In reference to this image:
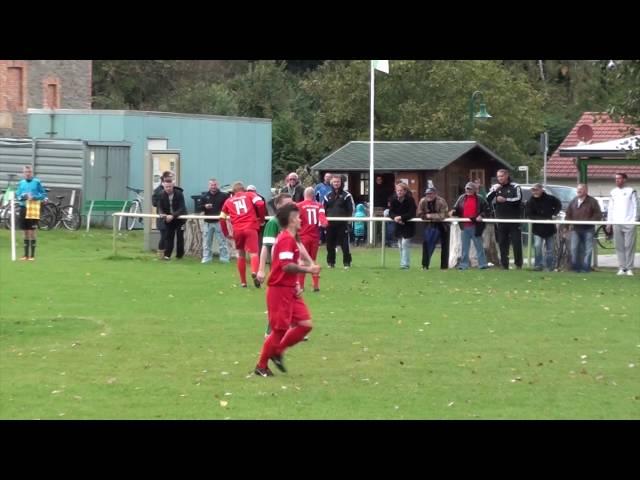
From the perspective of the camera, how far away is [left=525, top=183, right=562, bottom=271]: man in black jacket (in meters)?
27.9

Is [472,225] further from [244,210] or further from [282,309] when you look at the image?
[282,309]

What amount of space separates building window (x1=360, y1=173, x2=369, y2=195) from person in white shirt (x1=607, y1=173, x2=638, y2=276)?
49.8 ft

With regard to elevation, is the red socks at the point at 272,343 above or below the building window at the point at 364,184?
below

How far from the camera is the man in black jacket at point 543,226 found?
2788 centimetres

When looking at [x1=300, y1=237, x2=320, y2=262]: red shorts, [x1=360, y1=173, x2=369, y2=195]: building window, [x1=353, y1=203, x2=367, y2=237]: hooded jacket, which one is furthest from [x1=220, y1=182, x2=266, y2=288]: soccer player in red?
[x1=360, y1=173, x2=369, y2=195]: building window

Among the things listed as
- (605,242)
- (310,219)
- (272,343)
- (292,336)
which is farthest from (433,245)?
(272,343)

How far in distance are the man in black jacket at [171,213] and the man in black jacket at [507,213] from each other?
730 cm

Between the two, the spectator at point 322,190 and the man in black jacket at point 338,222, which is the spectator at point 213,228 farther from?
the spectator at point 322,190

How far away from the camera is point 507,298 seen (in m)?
21.4

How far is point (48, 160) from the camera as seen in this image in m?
42.4

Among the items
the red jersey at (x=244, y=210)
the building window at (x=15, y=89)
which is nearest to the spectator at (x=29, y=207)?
the red jersey at (x=244, y=210)

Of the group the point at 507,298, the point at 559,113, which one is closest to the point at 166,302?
the point at 507,298
